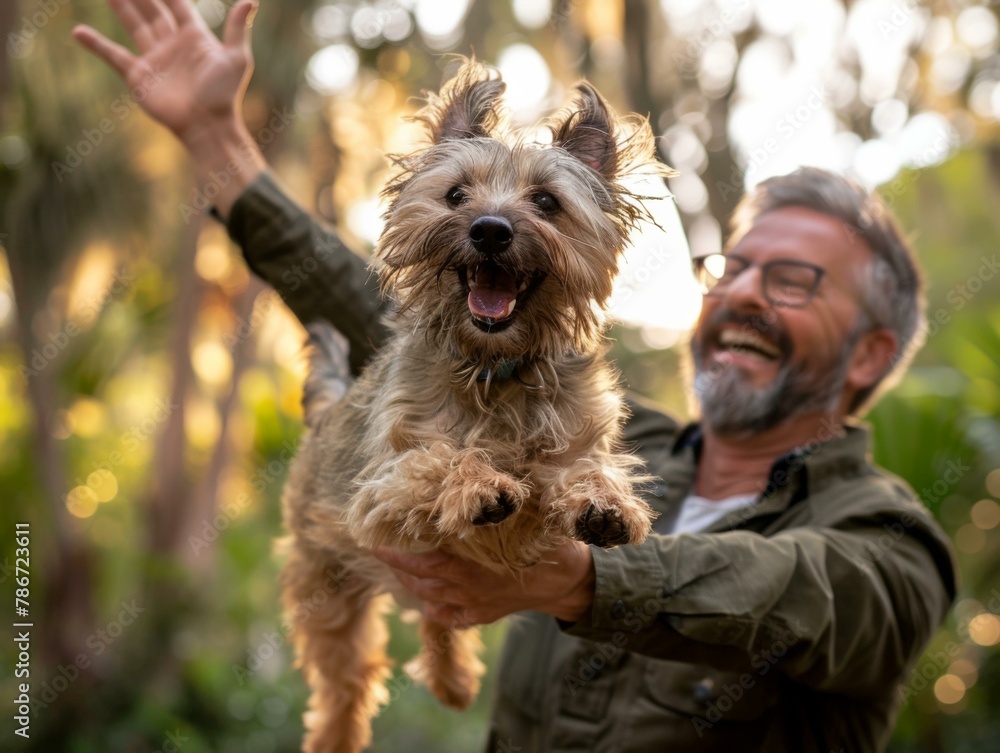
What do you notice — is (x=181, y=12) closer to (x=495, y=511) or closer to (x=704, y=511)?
(x=495, y=511)

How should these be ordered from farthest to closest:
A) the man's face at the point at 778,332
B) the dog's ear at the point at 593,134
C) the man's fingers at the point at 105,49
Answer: the man's face at the point at 778,332 → the man's fingers at the point at 105,49 → the dog's ear at the point at 593,134

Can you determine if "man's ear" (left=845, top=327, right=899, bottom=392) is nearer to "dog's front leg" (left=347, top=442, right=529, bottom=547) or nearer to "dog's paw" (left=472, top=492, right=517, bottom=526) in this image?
"dog's front leg" (left=347, top=442, right=529, bottom=547)

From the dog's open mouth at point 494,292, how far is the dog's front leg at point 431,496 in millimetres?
390

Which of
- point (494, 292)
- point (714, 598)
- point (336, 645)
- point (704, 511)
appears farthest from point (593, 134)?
point (336, 645)

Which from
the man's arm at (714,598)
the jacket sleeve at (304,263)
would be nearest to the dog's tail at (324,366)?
the jacket sleeve at (304,263)

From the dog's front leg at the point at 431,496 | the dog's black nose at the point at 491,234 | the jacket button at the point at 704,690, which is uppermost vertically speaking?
the dog's black nose at the point at 491,234

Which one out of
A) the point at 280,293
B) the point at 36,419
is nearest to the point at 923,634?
the point at 280,293

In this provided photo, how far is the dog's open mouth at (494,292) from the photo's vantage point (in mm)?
2643

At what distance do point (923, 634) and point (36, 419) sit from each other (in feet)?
31.6

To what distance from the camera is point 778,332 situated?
3904 mm

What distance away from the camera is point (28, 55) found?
895cm

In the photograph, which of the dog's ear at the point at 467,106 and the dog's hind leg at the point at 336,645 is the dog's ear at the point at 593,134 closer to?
the dog's ear at the point at 467,106

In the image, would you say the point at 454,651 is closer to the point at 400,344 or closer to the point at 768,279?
the point at 400,344

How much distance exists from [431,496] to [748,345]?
1997 millimetres
